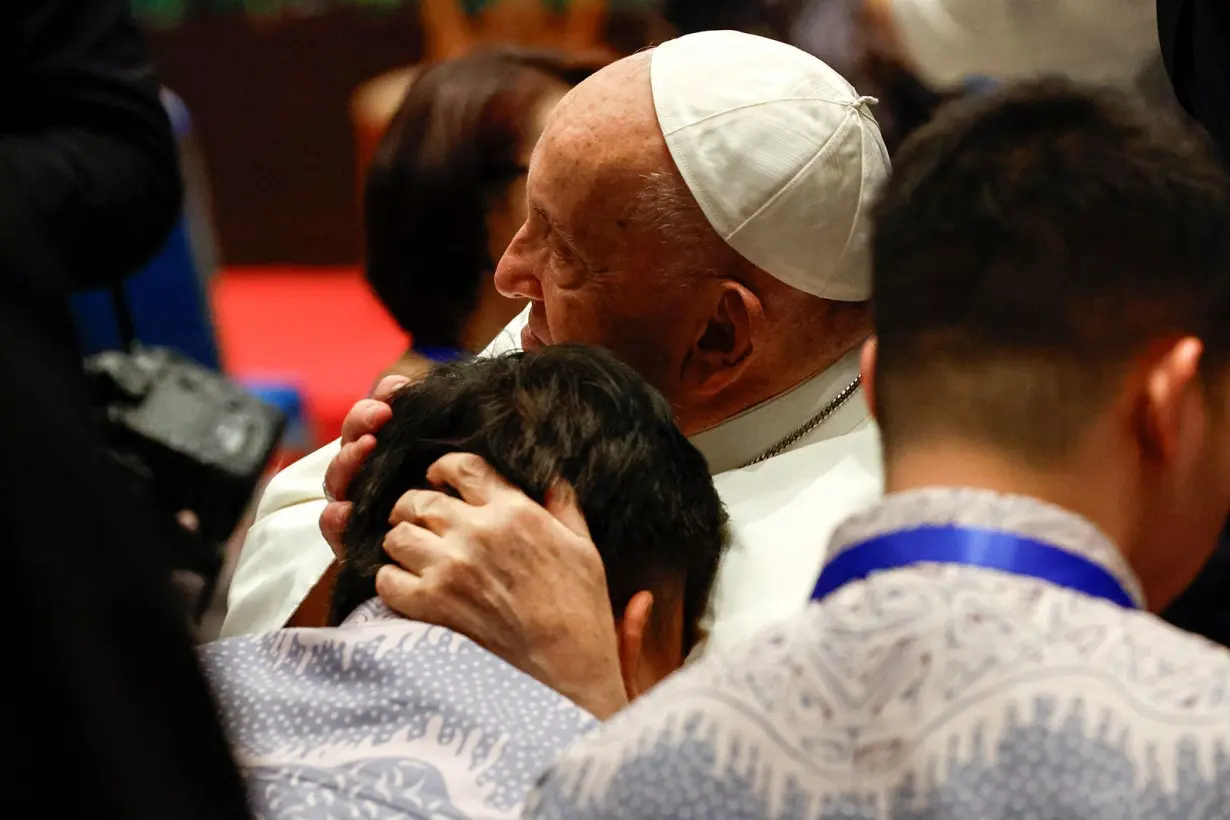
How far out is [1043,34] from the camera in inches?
68.4

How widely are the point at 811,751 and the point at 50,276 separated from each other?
45 cm

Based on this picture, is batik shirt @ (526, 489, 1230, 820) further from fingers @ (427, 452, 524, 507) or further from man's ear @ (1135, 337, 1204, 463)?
fingers @ (427, 452, 524, 507)

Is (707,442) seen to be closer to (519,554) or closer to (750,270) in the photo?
(750,270)

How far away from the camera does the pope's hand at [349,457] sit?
1348mm

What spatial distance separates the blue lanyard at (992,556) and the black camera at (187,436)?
1.54 m

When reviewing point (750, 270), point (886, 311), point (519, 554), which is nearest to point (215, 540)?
point (750, 270)

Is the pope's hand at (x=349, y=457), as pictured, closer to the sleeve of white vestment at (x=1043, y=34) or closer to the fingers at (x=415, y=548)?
the fingers at (x=415, y=548)

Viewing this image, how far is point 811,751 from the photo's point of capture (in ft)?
2.60

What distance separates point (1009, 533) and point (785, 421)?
755 millimetres

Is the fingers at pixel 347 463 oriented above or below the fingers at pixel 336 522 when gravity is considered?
above

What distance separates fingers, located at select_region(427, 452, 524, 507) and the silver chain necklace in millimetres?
442

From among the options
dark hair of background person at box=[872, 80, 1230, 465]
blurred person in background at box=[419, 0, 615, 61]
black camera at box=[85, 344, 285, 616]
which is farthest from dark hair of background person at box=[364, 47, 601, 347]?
blurred person in background at box=[419, 0, 615, 61]

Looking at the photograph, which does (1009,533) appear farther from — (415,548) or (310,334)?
(310,334)

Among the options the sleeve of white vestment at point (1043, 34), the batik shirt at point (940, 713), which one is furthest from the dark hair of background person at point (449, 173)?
Answer: the batik shirt at point (940, 713)
